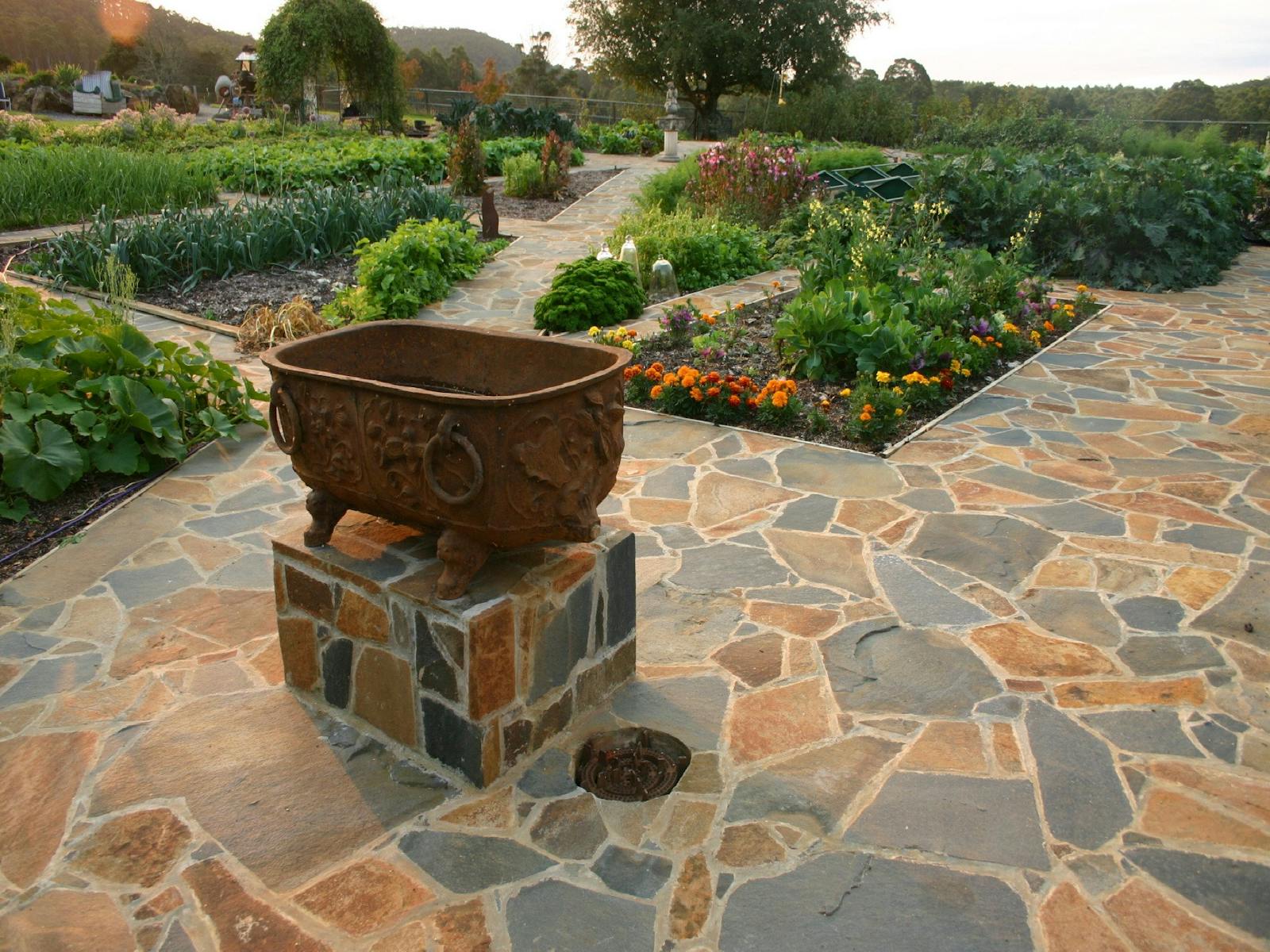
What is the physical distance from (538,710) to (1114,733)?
5.65 ft

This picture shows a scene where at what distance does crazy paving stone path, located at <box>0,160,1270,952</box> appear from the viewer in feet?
7.28

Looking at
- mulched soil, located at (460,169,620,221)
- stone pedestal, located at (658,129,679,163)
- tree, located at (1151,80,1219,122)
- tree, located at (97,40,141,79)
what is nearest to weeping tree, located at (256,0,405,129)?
stone pedestal, located at (658,129,679,163)

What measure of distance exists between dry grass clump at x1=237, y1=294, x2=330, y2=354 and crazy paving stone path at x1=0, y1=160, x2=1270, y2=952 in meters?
2.39

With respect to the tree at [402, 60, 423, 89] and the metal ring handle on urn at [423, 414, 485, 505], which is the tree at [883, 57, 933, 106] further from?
the metal ring handle on urn at [423, 414, 485, 505]

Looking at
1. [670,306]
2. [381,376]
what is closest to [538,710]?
[381,376]

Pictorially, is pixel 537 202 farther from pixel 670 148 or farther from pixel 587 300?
pixel 587 300

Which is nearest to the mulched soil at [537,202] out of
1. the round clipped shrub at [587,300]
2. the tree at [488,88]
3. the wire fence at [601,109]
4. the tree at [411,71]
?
the round clipped shrub at [587,300]

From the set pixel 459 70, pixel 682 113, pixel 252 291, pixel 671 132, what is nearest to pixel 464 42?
pixel 459 70

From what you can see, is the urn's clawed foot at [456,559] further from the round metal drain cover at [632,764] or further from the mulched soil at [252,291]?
the mulched soil at [252,291]

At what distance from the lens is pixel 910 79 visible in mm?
33281

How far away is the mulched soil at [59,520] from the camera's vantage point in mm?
3979

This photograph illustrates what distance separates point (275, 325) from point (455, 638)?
5.11m

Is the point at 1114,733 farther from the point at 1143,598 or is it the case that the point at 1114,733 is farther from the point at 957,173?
the point at 957,173

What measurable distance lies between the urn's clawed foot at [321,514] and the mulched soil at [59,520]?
1.79m
